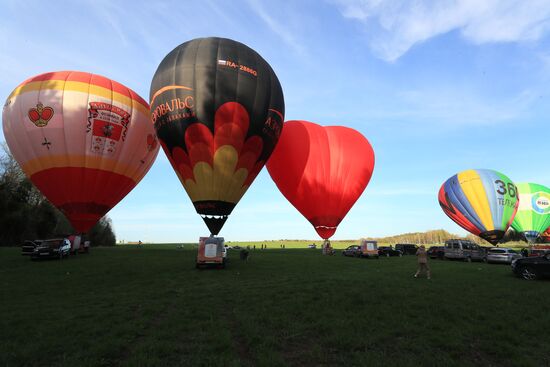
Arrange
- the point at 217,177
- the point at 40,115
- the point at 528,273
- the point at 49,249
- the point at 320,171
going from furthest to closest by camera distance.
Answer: the point at 320,171
the point at 40,115
the point at 49,249
the point at 217,177
the point at 528,273

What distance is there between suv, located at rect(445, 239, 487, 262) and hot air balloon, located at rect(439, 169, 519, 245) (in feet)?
25.1

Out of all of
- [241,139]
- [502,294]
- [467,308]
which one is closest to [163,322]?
[467,308]

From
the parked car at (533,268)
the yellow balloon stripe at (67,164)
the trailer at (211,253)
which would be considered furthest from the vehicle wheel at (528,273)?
the yellow balloon stripe at (67,164)

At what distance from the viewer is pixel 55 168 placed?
26.5 m

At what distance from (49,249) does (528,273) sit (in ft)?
99.8

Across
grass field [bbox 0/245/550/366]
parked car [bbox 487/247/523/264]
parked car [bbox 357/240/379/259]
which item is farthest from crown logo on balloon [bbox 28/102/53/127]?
parked car [bbox 487/247/523/264]

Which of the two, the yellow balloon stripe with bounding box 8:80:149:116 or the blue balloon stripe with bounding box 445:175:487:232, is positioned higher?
the yellow balloon stripe with bounding box 8:80:149:116

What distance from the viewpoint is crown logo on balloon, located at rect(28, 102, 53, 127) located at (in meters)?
26.3

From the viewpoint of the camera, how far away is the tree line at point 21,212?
45.2 meters

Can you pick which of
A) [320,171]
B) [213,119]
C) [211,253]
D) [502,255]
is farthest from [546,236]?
[213,119]

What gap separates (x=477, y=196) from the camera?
38312mm

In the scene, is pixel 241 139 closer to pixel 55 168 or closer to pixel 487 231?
pixel 55 168

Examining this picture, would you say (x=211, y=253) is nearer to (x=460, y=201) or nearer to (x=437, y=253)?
(x=437, y=253)

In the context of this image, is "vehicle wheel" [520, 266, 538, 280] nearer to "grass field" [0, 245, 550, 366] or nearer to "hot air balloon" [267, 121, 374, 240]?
"grass field" [0, 245, 550, 366]
